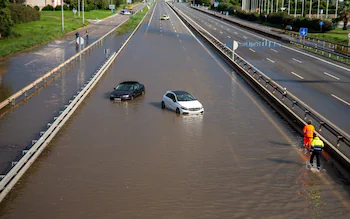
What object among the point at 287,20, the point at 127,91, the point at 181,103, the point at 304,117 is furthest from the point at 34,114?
the point at 287,20

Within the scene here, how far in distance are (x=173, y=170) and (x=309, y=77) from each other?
26713 mm

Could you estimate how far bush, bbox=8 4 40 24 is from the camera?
9419 cm

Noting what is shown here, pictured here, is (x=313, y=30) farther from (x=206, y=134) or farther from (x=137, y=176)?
(x=137, y=176)

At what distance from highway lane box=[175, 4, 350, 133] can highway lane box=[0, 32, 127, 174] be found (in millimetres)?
14746

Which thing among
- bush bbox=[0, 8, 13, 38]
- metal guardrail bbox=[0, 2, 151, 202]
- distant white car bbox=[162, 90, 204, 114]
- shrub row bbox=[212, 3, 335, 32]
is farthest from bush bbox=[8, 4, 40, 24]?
distant white car bbox=[162, 90, 204, 114]

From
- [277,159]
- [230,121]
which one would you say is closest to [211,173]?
[277,159]

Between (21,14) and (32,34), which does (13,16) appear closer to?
(21,14)

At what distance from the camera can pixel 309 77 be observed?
42719 millimetres

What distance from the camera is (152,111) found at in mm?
29406

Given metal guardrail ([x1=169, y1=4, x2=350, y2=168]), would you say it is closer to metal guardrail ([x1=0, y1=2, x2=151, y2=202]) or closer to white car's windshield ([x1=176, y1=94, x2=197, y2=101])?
white car's windshield ([x1=176, y1=94, x2=197, y2=101])

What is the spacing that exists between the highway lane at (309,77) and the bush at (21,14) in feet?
151

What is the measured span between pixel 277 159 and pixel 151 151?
5024 mm

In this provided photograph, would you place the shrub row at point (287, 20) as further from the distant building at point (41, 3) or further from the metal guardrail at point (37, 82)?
the distant building at point (41, 3)

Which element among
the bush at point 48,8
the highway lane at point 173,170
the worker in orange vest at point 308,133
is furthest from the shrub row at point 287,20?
the worker in orange vest at point 308,133
